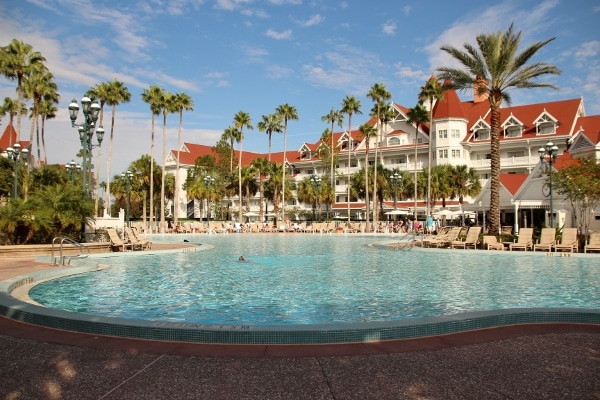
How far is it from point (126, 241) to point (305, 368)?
1744cm

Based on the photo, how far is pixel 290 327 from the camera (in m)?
5.95

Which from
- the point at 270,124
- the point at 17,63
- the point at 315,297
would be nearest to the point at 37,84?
the point at 17,63

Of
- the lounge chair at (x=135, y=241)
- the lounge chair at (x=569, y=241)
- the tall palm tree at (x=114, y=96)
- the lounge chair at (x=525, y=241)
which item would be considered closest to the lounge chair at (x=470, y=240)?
the lounge chair at (x=525, y=241)

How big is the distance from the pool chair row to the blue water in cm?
184

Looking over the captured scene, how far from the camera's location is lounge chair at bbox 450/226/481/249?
74.7 ft

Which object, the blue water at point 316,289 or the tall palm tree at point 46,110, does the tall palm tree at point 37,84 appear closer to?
the tall palm tree at point 46,110

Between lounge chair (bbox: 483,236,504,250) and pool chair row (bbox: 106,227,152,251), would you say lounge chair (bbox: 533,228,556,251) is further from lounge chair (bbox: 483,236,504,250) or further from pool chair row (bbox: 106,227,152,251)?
pool chair row (bbox: 106,227,152,251)

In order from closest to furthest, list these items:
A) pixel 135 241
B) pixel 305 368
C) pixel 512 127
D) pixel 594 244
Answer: pixel 305 368
pixel 594 244
pixel 135 241
pixel 512 127

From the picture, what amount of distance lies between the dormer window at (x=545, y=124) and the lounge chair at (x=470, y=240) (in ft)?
129

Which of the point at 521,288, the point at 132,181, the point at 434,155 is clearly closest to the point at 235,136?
the point at 132,181

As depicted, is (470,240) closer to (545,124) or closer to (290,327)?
(290,327)

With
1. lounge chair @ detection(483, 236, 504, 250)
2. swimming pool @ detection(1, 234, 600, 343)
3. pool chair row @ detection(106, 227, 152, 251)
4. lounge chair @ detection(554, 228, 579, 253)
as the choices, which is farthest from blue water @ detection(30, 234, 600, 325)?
lounge chair @ detection(483, 236, 504, 250)

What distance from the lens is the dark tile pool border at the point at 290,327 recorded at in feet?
18.9

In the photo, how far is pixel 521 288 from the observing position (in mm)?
11523
